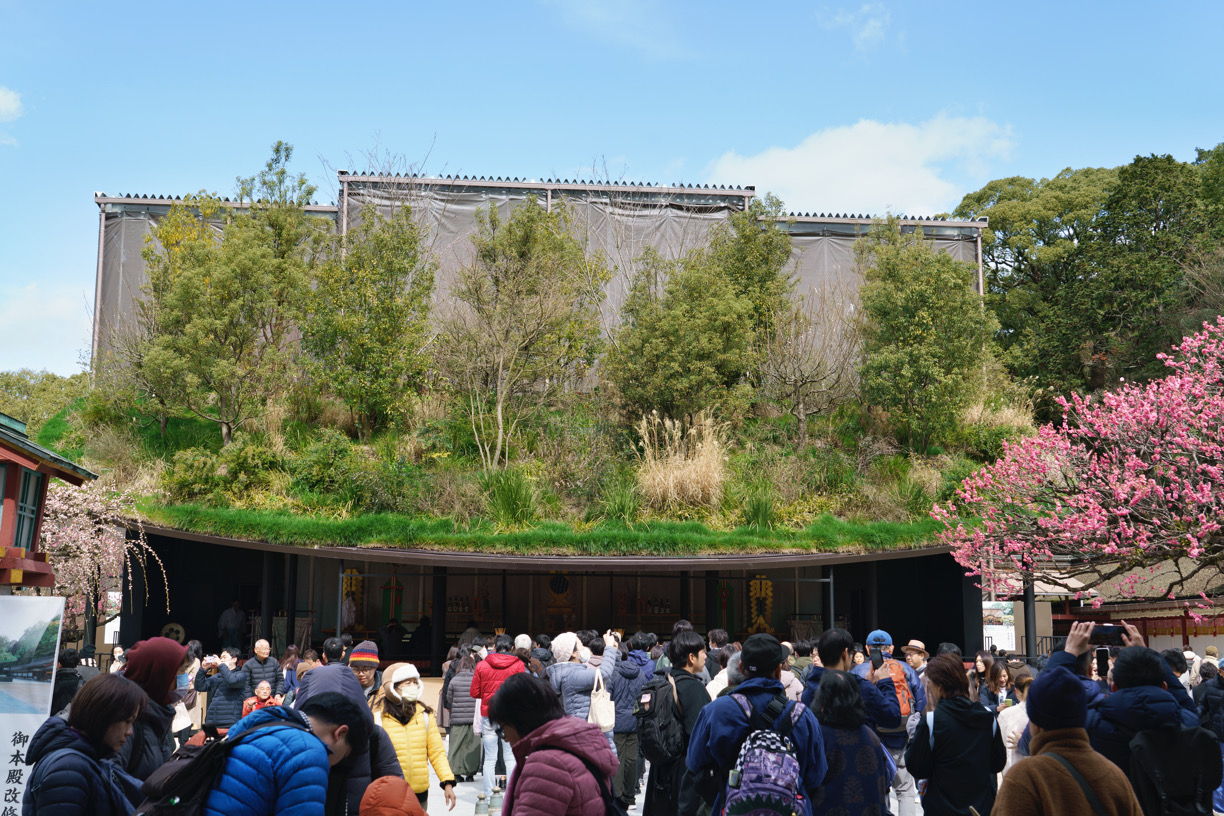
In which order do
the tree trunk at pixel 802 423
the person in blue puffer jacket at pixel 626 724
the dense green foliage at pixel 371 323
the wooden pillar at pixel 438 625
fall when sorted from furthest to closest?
the tree trunk at pixel 802 423 < the dense green foliage at pixel 371 323 < the wooden pillar at pixel 438 625 < the person in blue puffer jacket at pixel 626 724

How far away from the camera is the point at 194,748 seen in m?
3.26

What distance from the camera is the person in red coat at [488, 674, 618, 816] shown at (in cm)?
316

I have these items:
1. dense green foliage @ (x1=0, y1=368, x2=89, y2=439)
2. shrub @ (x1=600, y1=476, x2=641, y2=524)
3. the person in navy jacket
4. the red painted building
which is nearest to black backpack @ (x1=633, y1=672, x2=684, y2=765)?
the person in navy jacket

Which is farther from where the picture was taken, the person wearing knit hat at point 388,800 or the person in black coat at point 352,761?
the person in black coat at point 352,761

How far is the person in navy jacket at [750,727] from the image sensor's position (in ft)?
13.4

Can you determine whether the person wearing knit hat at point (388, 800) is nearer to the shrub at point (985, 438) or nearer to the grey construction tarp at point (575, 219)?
the shrub at point (985, 438)

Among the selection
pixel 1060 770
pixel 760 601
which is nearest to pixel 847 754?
pixel 1060 770

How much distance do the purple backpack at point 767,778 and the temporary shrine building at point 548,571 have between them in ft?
37.3

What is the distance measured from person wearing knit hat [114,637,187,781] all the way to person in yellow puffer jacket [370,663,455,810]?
5.01 ft

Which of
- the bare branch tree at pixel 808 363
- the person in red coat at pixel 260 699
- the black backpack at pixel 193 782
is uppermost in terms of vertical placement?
the bare branch tree at pixel 808 363

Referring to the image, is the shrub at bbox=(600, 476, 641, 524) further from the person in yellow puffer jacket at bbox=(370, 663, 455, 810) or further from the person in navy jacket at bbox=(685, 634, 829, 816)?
the person in navy jacket at bbox=(685, 634, 829, 816)

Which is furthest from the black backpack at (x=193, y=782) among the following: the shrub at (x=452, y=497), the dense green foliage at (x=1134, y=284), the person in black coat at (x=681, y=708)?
the dense green foliage at (x=1134, y=284)

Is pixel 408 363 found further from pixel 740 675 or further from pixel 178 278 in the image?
pixel 740 675

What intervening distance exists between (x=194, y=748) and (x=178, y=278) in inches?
682
